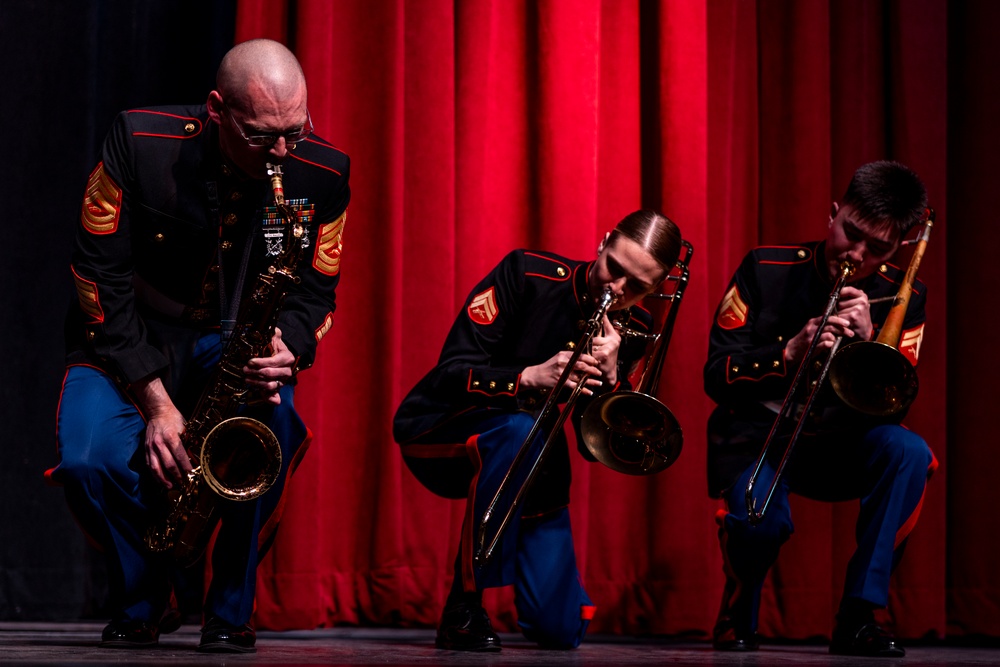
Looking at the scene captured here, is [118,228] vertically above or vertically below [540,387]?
above

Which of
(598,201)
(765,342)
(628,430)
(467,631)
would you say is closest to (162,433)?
(467,631)

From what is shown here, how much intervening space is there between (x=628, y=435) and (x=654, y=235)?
20.9 inches

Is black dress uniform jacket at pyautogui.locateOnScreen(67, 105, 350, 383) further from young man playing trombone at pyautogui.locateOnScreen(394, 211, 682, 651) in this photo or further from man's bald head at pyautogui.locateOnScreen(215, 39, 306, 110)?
young man playing trombone at pyautogui.locateOnScreen(394, 211, 682, 651)

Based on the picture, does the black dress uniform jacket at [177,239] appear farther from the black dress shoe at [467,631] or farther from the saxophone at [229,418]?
the black dress shoe at [467,631]

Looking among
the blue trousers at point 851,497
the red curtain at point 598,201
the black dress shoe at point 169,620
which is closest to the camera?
the black dress shoe at point 169,620

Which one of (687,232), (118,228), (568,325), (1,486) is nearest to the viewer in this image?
(118,228)

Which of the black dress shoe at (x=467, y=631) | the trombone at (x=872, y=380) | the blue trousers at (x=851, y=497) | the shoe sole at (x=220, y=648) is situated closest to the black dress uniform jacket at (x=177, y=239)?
the shoe sole at (x=220, y=648)

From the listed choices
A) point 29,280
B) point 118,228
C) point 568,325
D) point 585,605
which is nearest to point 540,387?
point 568,325

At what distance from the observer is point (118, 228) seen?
2.54m

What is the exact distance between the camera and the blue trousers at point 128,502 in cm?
245

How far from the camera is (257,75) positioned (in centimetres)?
246

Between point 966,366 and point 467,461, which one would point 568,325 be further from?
point 966,366

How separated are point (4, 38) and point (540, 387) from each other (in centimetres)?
221

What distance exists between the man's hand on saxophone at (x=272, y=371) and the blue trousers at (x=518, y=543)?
1.78 feet
